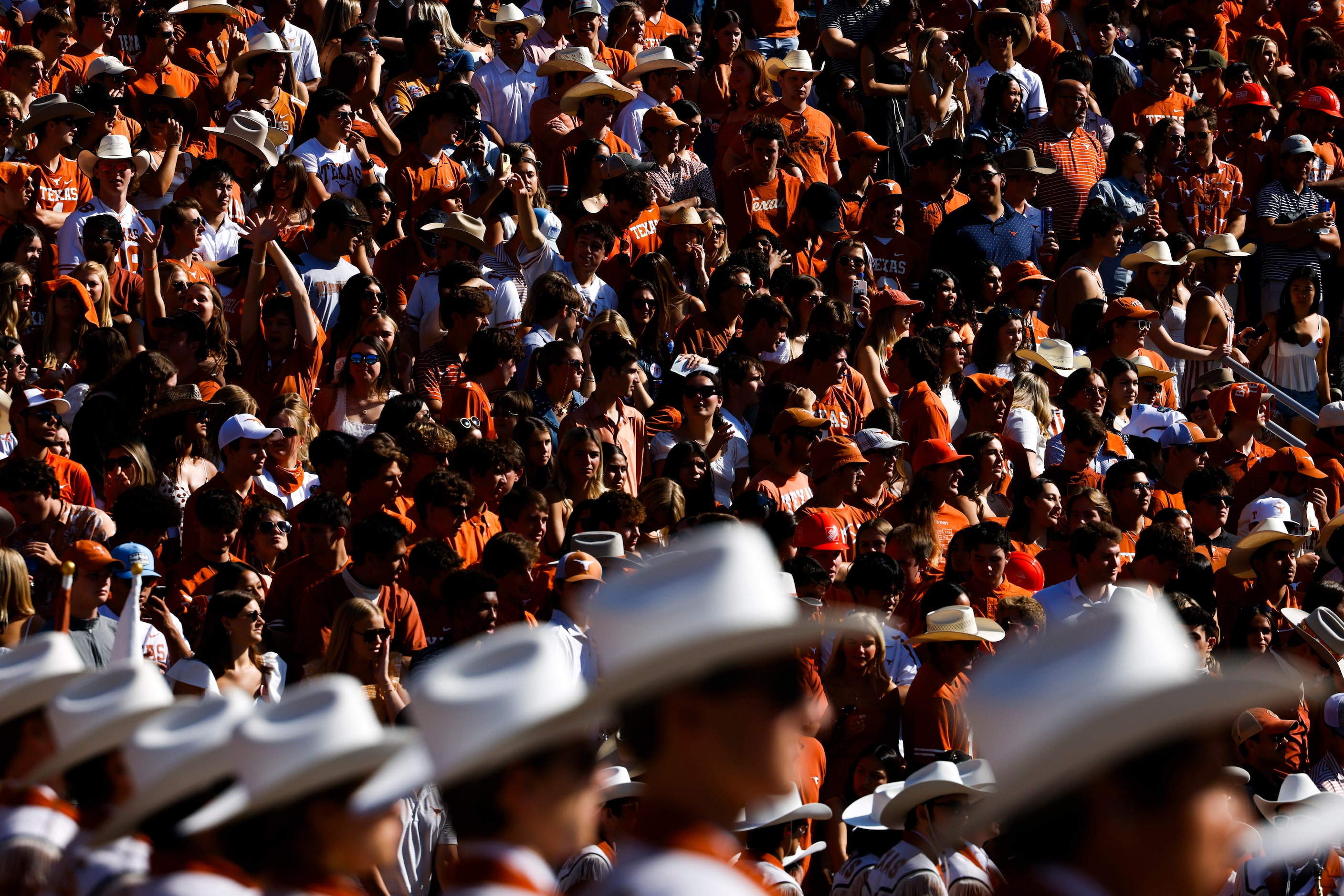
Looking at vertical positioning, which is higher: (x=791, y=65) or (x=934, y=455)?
(x=791, y=65)

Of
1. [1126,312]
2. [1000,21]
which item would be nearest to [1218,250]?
[1126,312]

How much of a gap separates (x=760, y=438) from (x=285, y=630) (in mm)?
3083

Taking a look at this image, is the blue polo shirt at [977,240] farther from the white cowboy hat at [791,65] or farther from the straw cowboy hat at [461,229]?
the straw cowboy hat at [461,229]

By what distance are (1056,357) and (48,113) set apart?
585 cm

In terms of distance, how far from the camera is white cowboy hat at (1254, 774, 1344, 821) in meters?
6.67

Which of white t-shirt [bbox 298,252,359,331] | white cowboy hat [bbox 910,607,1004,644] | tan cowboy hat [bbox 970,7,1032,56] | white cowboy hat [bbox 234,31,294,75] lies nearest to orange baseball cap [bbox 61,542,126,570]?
white t-shirt [bbox 298,252,359,331]

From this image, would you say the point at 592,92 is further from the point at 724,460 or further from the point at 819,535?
the point at 819,535

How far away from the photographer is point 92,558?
638 cm

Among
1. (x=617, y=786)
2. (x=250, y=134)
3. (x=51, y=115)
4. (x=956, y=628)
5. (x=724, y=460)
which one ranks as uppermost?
(x=51, y=115)

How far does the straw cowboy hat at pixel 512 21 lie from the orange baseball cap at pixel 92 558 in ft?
22.3

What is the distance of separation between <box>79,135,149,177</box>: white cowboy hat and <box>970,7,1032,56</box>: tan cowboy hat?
708cm

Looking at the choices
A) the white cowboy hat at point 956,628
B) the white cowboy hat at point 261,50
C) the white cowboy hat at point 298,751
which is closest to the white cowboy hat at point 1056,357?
the white cowboy hat at point 956,628

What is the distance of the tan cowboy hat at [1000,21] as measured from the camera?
14.1 meters

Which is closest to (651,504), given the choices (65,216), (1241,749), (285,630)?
(285,630)
